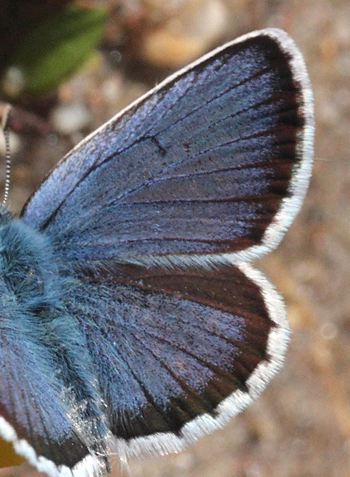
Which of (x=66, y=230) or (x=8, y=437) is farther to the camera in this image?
(x=66, y=230)

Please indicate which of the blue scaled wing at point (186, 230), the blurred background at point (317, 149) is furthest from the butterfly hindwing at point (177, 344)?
the blurred background at point (317, 149)

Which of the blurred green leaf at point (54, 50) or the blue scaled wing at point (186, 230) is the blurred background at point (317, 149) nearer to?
the blurred green leaf at point (54, 50)

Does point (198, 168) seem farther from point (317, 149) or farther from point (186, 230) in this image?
point (317, 149)

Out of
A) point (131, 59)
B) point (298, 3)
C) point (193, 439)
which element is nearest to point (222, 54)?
point (193, 439)

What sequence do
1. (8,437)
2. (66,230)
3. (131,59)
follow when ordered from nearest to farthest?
(8,437), (66,230), (131,59)

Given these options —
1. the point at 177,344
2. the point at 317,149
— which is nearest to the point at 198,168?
the point at 177,344

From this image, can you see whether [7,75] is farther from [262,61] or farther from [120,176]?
[262,61]

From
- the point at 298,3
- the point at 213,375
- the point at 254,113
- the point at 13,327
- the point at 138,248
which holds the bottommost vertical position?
the point at 213,375
